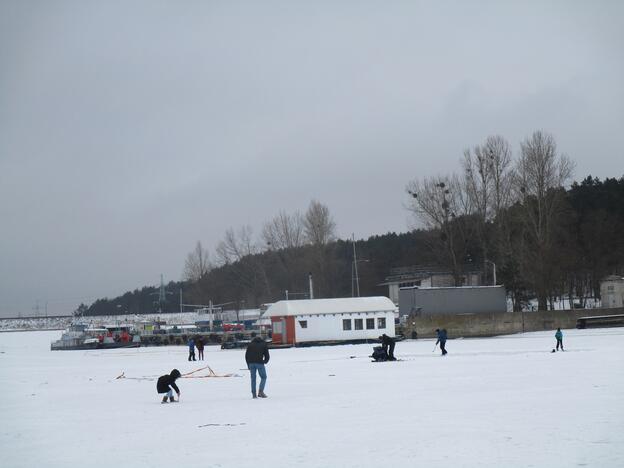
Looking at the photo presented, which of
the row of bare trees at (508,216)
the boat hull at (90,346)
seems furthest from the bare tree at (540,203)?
the boat hull at (90,346)

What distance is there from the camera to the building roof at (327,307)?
60.0 metres

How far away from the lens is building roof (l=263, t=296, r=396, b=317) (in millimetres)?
60031

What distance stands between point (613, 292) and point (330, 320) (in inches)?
1036

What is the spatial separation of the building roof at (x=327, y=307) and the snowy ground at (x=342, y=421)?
3298 cm

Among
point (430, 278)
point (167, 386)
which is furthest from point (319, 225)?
point (167, 386)

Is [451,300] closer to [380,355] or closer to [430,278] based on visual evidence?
[430,278]

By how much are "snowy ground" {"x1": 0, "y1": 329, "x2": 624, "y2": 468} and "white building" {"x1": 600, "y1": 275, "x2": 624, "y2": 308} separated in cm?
4644

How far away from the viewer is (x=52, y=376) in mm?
32812

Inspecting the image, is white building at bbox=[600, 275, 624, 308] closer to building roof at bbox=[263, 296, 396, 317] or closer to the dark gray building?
the dark gray building

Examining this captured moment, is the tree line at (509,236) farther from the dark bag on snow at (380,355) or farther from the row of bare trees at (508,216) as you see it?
the dark bag on snow at (380,355)

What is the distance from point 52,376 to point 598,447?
25.9m

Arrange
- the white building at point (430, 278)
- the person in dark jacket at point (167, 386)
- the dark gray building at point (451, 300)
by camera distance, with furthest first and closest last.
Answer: the white building at point (430, 278) < the dark gray building at point (451, 300) < the person in dark jacket at point (167, 386)

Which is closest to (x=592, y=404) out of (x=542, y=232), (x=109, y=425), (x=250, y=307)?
(x=109, y=425)

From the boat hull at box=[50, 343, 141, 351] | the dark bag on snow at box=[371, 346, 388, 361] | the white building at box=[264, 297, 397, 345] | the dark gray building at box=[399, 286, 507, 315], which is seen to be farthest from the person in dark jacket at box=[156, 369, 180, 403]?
the boat hull at box=[50, 343, 141, 351]
